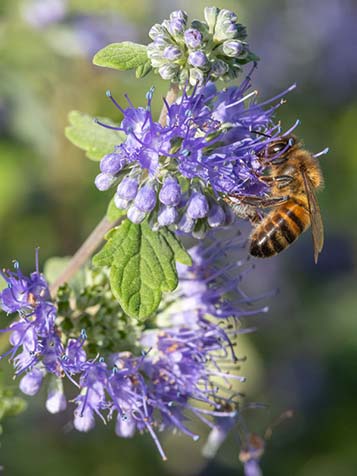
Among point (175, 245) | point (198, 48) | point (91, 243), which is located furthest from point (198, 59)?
point (91, 243)

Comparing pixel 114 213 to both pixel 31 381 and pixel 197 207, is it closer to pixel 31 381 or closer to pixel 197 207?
pixel 197 207

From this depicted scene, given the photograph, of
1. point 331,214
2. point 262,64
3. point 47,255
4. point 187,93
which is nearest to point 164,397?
point 187,93

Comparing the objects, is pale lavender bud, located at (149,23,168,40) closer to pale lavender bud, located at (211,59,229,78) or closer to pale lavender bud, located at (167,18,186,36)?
pale lavender bud, located at (167,18,186,36)

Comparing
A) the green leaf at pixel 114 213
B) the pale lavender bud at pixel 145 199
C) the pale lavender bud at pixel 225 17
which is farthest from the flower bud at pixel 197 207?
the pale lavender bud at pixel 225 17

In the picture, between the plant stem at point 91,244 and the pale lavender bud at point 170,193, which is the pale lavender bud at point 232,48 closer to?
the pale lavender bud at point 170,193

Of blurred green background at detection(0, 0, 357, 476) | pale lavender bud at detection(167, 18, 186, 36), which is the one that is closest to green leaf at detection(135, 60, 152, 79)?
pale lavender bud at detection(167, 18, 186, 36)
